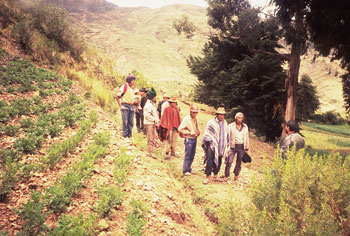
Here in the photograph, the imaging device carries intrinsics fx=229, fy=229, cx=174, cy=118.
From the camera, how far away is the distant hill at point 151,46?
143ft

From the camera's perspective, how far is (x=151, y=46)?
56562 millimetres

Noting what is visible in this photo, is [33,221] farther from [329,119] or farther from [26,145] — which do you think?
[329,119]

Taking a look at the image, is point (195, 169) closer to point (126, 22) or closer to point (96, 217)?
point (96, 217)

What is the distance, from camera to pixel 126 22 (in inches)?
3639

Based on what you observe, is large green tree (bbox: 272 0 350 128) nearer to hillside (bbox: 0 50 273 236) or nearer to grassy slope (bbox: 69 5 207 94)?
hillside (bbox: 0 50 273 236)

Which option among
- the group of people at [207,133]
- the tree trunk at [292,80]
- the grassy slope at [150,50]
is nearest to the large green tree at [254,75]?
the tree trunk at [292,80]

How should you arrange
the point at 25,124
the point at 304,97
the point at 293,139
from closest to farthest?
the point at 293,139 → the point at 25,124 → the point at 304,97

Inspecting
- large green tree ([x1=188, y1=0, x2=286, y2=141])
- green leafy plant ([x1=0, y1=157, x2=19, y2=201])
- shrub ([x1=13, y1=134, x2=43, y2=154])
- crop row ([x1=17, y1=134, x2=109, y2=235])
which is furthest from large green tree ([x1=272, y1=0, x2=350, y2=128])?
green leafy plant ([x1=0, y1=157, x2=19, y2=201])

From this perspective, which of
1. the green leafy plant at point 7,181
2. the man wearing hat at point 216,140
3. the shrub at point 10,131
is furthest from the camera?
the man wearing hat at point 216,140

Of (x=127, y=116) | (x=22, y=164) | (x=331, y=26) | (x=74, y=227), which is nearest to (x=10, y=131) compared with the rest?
(x=22, y=164)

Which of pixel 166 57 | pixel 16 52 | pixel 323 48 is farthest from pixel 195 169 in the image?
pixel 166 57

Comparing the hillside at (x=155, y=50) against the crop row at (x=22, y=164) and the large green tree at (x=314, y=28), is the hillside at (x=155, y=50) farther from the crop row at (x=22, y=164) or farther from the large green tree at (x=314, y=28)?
the crop row at (x=22, y=164)

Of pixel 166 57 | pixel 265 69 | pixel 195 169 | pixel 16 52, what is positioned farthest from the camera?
pixel 166 57

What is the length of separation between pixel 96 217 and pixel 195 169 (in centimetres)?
463
